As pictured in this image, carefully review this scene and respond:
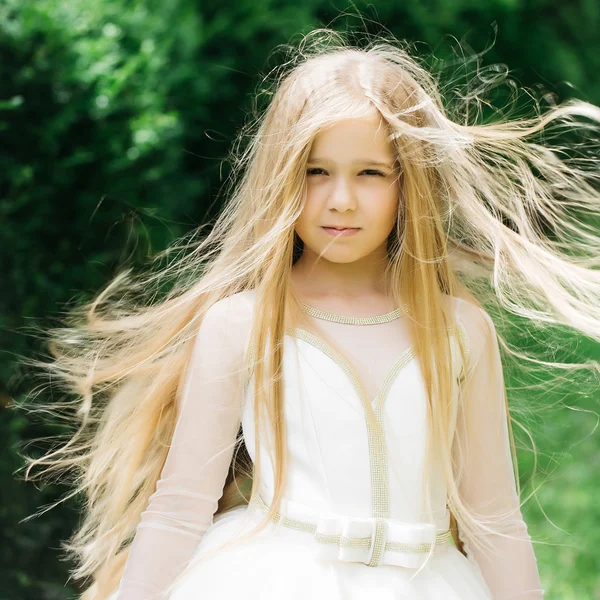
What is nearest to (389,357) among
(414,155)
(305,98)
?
(414,155)

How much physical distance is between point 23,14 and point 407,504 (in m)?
2.06

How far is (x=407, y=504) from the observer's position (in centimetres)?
182

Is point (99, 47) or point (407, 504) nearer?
point (407, 504)

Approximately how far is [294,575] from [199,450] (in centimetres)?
30

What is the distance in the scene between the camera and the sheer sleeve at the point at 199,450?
1806 mm

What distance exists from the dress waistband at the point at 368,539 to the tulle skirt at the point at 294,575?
1 centimetres

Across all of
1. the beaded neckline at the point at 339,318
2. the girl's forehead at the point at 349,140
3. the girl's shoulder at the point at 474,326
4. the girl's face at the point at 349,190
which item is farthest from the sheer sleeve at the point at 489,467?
the girl's forehead at the point at 349,140

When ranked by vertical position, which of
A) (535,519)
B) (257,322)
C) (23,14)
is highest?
(23,14)

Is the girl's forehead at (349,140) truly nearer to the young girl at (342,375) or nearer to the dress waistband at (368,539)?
the young girl at (342,375)

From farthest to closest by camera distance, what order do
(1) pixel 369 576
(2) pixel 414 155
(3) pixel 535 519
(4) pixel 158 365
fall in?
1. (3) pixel 535 519
2. (4) pixel 158 365
3. (2) pixel 414 155
4. (1) pixel 369 576

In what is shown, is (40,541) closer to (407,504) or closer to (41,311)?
(41,311)

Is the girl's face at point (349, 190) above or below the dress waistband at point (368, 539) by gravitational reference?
above

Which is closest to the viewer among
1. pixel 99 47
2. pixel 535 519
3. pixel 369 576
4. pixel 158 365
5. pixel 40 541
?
pixel 369 576

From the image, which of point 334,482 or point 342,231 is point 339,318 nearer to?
point 342,231
